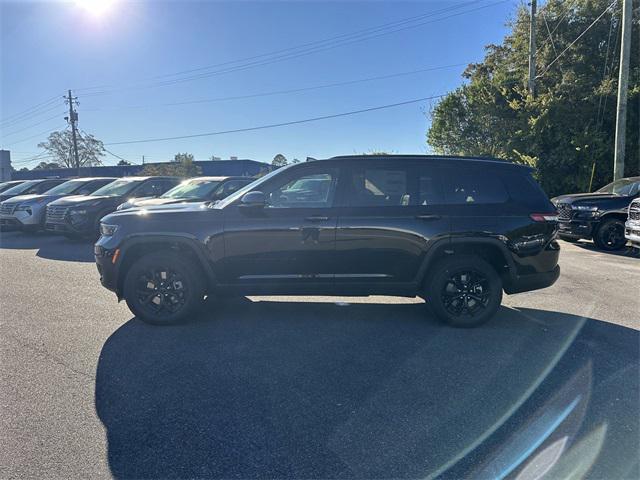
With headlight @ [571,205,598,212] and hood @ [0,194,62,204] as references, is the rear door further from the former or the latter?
hood @ [0,194,62,204]

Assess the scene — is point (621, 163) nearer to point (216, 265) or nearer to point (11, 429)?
point (216, 265)

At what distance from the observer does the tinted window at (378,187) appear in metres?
4.80

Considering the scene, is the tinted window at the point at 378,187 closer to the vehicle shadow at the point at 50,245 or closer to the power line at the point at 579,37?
the vehicle shadow at the point at 50,245

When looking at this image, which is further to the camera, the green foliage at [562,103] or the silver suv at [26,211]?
the green foliage at [562,103]

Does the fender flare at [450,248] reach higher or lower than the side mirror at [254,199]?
lower

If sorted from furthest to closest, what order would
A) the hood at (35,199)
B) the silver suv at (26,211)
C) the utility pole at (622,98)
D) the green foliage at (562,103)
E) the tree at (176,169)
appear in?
the tree at (176,169)
the green foliage at (562,103)
the utility pole at (622,98)
the hood at (35,199)
the silver suv at (26,211)

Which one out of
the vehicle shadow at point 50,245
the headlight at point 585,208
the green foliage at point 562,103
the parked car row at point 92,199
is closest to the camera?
the vehicle shadow at point 50,245

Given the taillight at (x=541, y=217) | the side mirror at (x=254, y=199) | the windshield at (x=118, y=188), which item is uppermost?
the windshield at (x=118, y=188)

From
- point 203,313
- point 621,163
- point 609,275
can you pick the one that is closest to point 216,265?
point 203,313

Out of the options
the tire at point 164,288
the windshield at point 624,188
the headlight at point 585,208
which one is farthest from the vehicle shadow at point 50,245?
the windshield at point 624,188

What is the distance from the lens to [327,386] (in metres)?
3.51

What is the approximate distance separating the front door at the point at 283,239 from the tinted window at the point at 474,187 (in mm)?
1319

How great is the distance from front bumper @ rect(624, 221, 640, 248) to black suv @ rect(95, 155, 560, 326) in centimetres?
503

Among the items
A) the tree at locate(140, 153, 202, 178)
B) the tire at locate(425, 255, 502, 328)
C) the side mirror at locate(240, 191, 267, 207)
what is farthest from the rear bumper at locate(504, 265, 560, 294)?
the tree at locate(140, 153, 202, 178)
